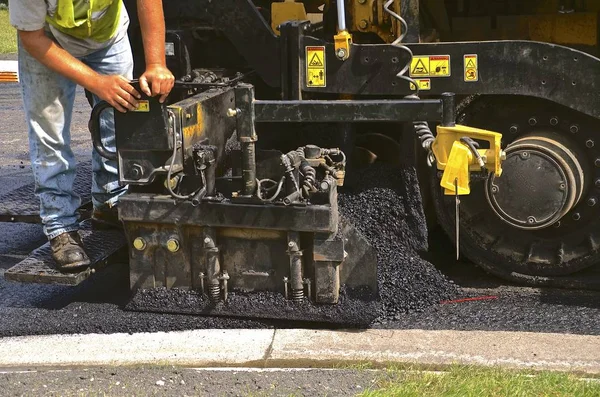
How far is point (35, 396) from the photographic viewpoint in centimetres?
378

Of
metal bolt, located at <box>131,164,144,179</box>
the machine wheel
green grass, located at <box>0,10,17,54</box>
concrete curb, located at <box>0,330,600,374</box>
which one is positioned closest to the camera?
concrete curb, located at <box>0,330,600,374</box>

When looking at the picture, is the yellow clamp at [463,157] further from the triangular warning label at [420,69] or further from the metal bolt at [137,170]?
the metal bolt at [137,170]

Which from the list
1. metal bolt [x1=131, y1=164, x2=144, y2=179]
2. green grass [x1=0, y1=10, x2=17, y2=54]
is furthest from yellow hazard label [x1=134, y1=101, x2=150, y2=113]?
green grass [x1=0, y1=10, x2=17, y2=54]

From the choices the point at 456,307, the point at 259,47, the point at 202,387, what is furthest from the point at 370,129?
the point at 202,387

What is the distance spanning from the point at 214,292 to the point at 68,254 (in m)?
0.74

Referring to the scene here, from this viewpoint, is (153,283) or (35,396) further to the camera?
(153,283)

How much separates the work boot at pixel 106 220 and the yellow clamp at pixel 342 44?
140 centimetres

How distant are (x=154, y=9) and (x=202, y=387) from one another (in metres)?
1.70

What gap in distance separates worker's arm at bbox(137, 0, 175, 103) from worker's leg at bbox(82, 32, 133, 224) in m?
0.50

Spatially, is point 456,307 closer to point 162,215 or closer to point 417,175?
point 417,175

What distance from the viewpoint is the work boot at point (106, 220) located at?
500 cm

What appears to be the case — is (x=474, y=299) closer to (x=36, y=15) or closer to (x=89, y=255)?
(x=89, y=255)

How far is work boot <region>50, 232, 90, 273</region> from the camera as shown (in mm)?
4598

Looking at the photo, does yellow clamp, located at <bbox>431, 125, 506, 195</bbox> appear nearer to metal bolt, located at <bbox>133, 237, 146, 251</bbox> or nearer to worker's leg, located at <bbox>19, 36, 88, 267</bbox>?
metal bolt, located at <bbox>133, 237, 146, 251</bbox>
